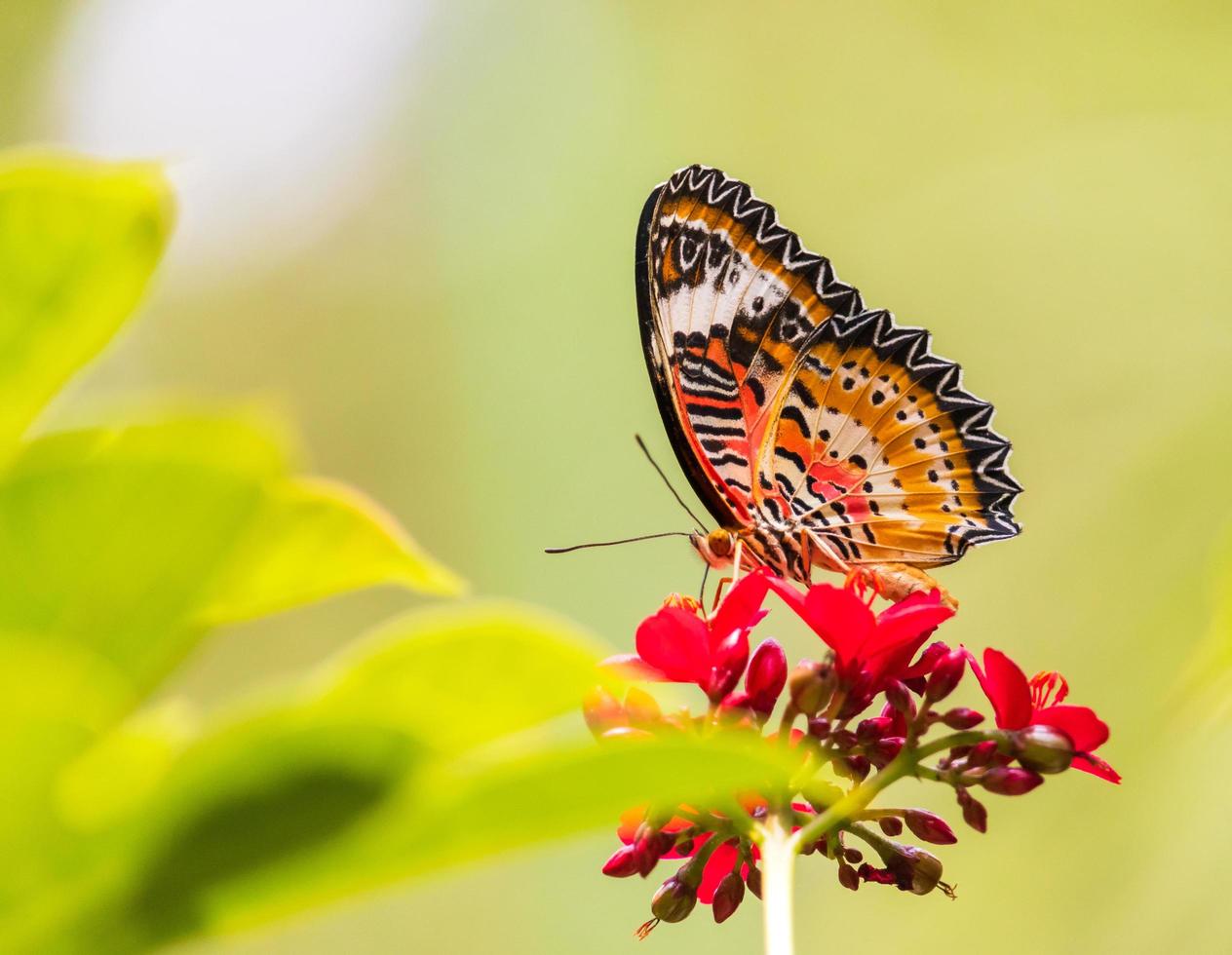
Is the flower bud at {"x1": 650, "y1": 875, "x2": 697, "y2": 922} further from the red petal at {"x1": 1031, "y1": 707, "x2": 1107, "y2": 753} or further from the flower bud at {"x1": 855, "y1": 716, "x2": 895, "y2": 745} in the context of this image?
the red petal at {"x1": 1031, "y1": 707, "x2": 1107, "y2": 753}

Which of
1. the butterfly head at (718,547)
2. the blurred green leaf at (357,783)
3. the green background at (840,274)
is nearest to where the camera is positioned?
the blurred green leaf at (357,783)

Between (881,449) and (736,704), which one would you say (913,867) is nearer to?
(736,704)

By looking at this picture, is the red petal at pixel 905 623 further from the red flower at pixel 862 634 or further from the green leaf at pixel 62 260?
the green leaf at pixel 62 260

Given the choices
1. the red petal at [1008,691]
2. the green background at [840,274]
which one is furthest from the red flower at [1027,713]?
the green background at [840,274]

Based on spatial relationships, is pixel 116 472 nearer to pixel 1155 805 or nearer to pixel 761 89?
pixel 1155 805

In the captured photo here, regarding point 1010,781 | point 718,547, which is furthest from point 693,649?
point 718,547

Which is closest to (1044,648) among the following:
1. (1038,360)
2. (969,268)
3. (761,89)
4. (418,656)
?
(1038,360)

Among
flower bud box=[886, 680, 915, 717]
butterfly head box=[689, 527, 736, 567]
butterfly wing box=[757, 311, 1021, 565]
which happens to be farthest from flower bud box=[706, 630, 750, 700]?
butterfly wing box=[757, 311, 1021, 565]

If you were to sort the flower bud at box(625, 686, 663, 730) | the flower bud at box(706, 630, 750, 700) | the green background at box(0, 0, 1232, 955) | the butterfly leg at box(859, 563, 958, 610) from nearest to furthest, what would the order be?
1. the flower bud at box(625, 686, 663, 730)
2. the flower bud at box(706, 630, 750, 700)
3. the butterfly leg at box(859, 563, 958, 610)
4. the green background at box(0, 0, 1232, 955)
